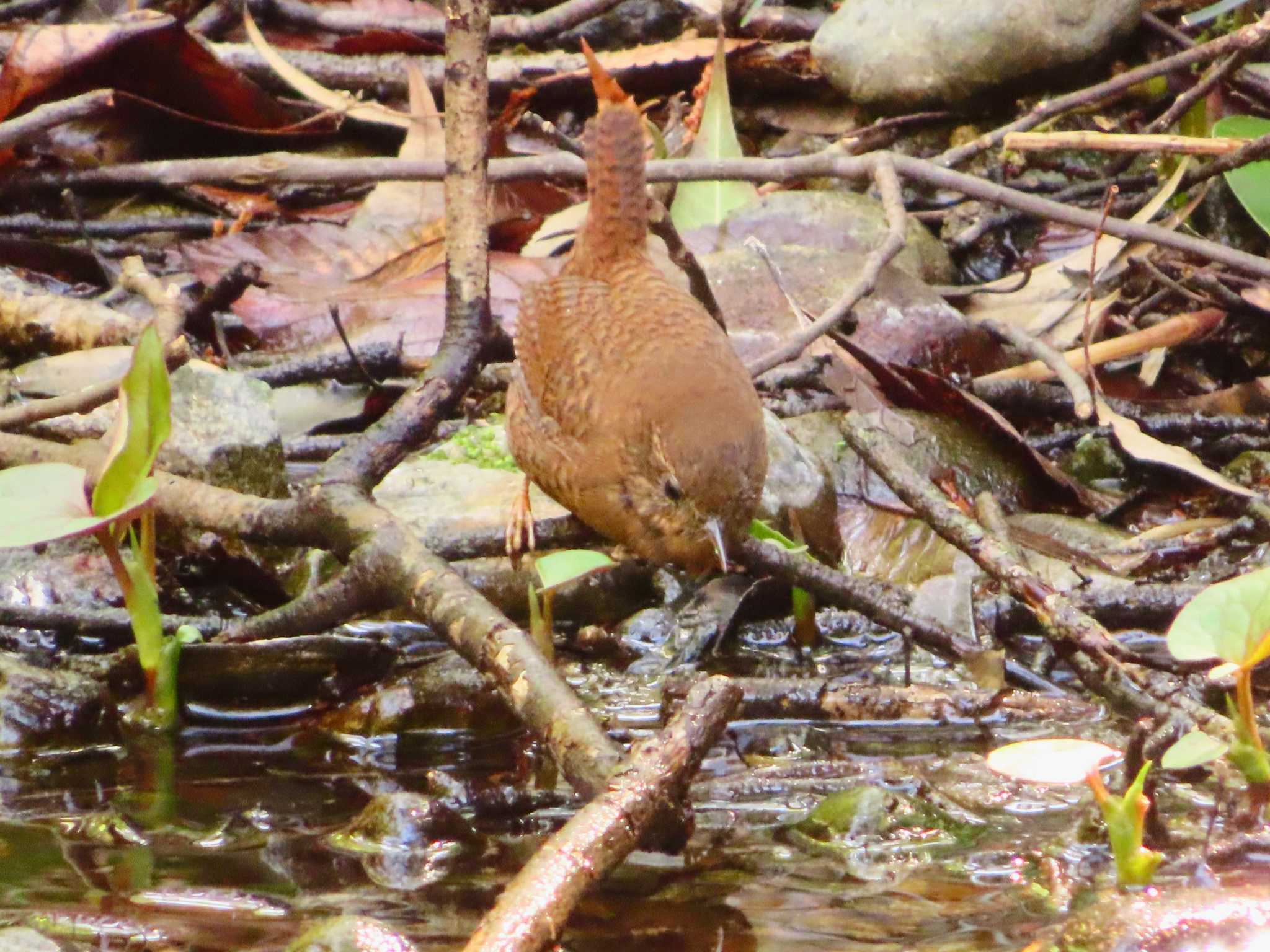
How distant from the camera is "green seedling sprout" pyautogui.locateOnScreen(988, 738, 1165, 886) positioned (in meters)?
2.28

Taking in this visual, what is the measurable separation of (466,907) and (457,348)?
166cm

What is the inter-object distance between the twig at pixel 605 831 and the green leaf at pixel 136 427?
1.15 meters

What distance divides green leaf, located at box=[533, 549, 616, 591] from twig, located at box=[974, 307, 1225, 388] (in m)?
2.27

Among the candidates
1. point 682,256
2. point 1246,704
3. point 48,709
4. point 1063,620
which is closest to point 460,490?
point 682,256

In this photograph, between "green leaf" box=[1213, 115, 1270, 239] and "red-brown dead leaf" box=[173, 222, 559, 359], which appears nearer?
"green leaf" box=[1213, 115, 1270, 239]

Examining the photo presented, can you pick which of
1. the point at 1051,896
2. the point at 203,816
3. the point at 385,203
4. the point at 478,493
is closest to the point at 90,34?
the point at 385,203

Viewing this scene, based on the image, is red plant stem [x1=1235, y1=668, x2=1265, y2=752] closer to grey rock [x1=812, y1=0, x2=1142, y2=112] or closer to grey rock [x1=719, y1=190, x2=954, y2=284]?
grey rock [x1=719, y1=190, x2=954, y2=284]

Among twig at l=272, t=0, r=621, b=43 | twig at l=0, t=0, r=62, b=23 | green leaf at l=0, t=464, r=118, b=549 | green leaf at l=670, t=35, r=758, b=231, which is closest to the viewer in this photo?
green leaf at l=0, t=464, r=118, b=549

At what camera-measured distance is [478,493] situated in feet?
15.0

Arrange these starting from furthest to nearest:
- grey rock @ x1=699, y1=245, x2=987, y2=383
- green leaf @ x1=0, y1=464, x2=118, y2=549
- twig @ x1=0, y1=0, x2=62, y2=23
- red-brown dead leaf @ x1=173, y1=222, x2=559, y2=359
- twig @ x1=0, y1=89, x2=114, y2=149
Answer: twig @ x1=0, y1=0, x2=62, y2=23, red-brown dead leaf @ x1=173, y1=222, x2=559, y2=359, grey rock @ x1=699, y1=245, x2=987, y2=383, twig @ x1=0, y1=89, x2=114, y2=149, green leaf @ x1=0, y1=464, x2=118, y2=549

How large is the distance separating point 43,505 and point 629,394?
1.47 m

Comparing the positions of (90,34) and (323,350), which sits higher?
(90,34)

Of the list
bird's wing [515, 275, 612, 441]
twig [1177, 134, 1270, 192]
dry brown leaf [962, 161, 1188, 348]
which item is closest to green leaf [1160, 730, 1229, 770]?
bird's wing [515, 275, 612, 441]

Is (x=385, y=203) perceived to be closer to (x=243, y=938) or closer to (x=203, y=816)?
(x=203, y=816)
